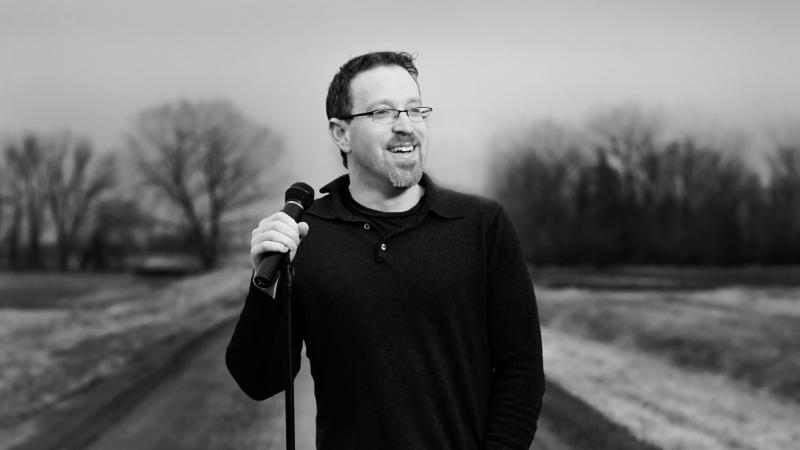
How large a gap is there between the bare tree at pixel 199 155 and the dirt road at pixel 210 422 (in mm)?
4465

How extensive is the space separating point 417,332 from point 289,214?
0.39 metres

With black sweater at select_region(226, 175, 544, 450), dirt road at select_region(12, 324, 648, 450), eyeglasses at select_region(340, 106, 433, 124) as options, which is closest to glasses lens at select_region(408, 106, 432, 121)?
eyeglasses at select_region(340, 106, 433, 124)

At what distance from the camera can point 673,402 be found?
6961mm

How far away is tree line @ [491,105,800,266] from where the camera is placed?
30.5 feet

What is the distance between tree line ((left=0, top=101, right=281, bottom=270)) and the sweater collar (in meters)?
8.67

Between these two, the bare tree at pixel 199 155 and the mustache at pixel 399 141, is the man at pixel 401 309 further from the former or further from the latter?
the bare tree at pixel 199 155

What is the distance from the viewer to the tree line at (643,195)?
930 centimetres

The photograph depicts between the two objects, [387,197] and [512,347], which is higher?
[387,197]

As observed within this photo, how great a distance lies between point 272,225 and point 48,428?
5.70 metres

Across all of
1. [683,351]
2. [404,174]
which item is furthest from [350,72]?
[683,351]

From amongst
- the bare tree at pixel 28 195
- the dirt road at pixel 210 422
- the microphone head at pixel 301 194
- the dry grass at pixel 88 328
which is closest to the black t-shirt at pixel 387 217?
the microphone head at pixel 301 194

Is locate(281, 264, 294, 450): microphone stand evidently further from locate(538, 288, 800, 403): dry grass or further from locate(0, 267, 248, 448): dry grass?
locate(538, 288, 800, 403): dry grass

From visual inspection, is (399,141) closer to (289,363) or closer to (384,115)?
(384,115)

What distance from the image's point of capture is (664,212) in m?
10.2
